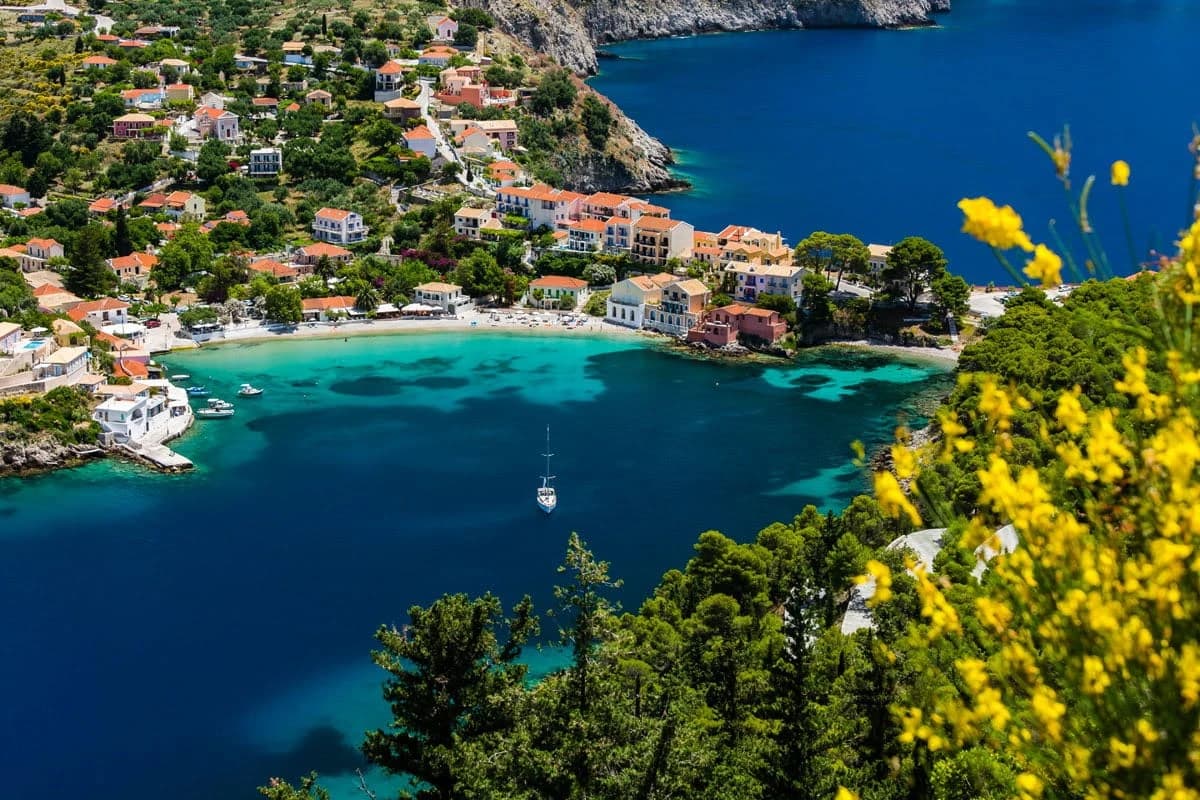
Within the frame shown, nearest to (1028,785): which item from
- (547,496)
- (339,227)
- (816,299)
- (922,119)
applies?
(547,496)

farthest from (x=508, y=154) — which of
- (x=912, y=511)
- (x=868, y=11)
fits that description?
(x=868, y=11)

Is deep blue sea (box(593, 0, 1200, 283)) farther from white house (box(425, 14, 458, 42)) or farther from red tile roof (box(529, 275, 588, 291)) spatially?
white house (box(425, 14, 458, 42))

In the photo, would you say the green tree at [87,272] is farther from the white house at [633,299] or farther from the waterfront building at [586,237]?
the white house at [633,299]

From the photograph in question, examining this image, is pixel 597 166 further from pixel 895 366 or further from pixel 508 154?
pixel 895 366

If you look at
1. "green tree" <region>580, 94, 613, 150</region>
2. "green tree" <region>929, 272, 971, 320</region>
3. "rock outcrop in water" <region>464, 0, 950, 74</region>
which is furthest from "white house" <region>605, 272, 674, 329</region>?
"rock outcrop in water" <region>464, 0, 950, 74</region>

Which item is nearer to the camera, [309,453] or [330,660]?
[330,660]

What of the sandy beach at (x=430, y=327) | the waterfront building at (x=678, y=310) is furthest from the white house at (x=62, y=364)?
the waterfront building at (x=678, y=310)
